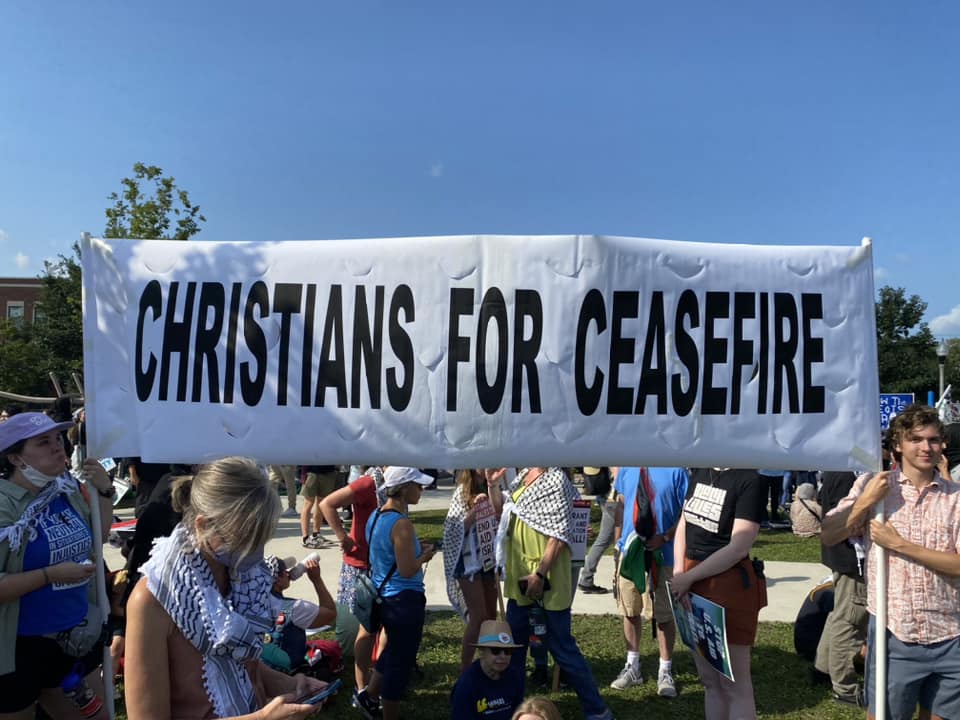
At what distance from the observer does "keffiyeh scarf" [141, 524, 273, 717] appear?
6.17 feet

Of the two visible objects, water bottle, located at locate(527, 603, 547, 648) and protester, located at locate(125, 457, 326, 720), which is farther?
water bottle, located at locate(527, 603, 547, 648)

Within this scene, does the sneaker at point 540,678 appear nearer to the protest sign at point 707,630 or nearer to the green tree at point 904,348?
the protest sign at point 707,630

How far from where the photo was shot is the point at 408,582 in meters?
4.25

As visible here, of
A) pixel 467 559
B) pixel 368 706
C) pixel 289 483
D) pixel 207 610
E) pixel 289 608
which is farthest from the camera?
pixel 289 483

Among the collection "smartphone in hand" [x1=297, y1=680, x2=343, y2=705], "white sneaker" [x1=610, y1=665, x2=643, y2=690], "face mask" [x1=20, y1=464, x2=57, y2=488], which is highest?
"face mask" [x1=20, y1=464, x2=57, y2=488]

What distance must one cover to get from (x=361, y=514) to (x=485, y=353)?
2655 millimetres

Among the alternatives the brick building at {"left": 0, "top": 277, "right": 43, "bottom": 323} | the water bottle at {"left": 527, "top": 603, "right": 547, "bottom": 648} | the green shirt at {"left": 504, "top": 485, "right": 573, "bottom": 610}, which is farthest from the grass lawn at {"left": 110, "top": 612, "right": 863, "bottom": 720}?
the brick building at {"left": 0, "top": 277, "right": 43, "bottom": 323}

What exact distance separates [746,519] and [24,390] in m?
42.6

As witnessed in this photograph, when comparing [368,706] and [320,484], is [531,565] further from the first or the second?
[320,484]

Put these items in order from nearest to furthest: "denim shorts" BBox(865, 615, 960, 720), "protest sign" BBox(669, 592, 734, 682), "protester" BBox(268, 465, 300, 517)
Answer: "denim shorts" BBox(865, 615, 960, 720), "protest sign" BBox(669, 592, 734, 682), "protester" BBox(268, 465, 300, 517)

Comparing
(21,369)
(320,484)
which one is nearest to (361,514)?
(320,484)

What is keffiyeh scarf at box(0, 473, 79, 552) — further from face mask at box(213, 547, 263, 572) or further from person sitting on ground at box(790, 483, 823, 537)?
person sitting on ground at box(790, 483, 823, 537)

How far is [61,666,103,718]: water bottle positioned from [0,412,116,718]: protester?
3 centimetres

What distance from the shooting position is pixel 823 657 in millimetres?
5082
